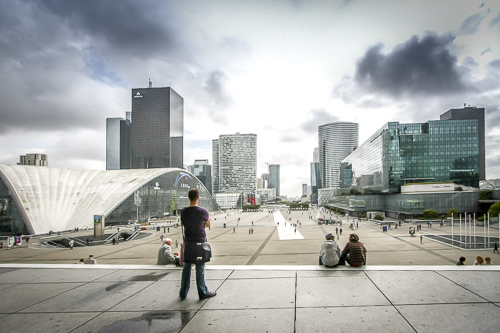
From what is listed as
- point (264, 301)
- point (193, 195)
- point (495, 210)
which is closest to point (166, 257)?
point (193, 195)

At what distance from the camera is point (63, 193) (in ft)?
174

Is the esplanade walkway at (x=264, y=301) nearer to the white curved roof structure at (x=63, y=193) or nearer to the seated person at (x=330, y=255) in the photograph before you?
the seated person at (x=330, y=255)

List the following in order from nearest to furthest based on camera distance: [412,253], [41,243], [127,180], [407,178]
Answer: [412,253] → [41,243] → [127,180] → [407,178]

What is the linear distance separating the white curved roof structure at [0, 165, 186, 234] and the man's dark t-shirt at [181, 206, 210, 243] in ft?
170

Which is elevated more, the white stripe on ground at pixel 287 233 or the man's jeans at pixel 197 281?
the man's jeans at pixel 197 281

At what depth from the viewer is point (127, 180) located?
64.2 m

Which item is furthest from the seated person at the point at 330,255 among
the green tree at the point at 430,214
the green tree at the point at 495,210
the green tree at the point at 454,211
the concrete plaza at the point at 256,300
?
the green tree at the point at 454,211

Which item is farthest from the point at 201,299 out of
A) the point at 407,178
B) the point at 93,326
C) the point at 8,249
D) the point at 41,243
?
the point at 407,178

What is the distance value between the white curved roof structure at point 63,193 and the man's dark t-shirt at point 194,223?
51736mm

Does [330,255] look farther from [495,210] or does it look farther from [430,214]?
[430,214]

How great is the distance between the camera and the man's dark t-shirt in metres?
4.73

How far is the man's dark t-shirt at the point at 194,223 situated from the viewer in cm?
473

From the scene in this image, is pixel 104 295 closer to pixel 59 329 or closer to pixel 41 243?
pixel 59 329

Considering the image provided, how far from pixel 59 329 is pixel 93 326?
410 millimetres
